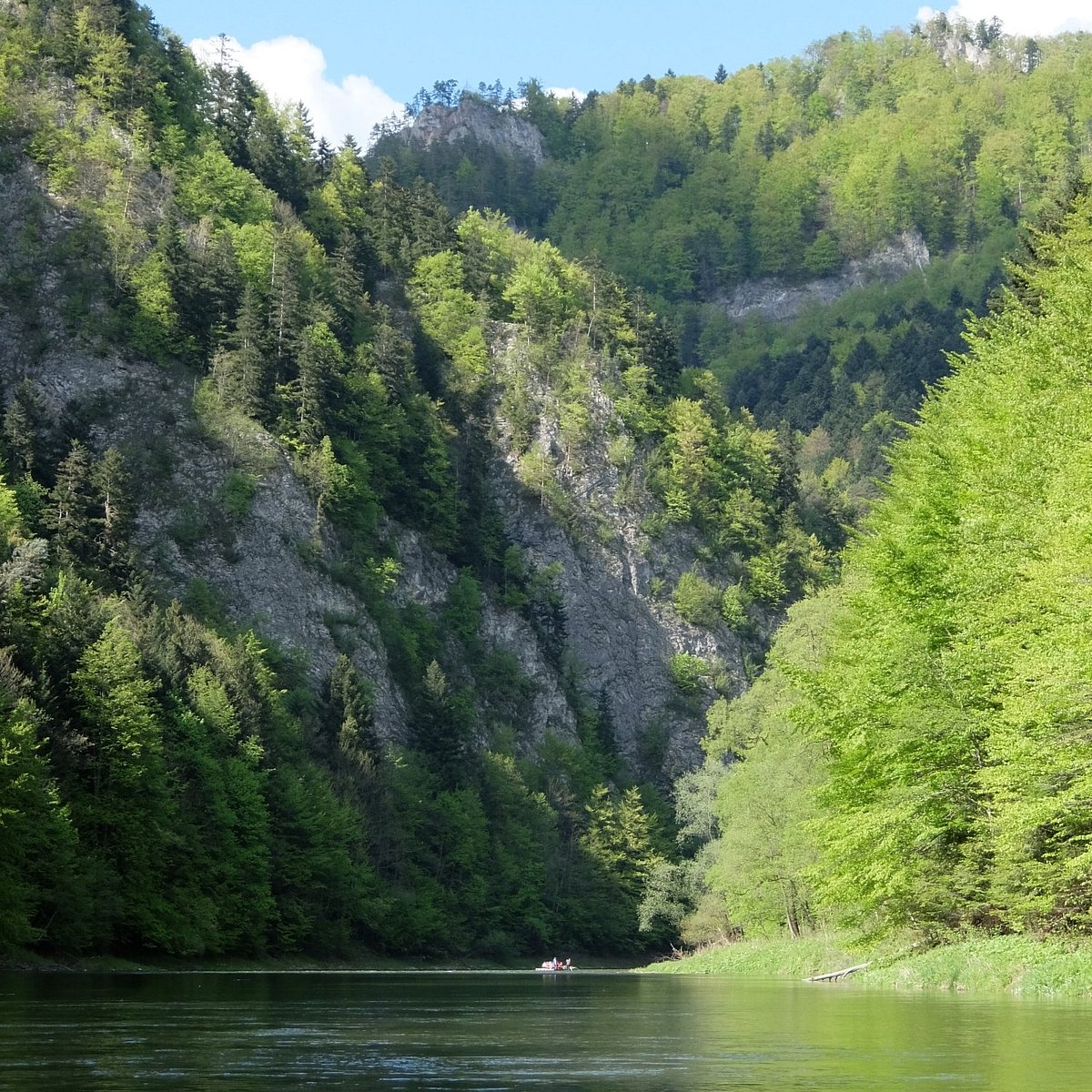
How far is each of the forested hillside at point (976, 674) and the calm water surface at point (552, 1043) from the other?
3.44 metres

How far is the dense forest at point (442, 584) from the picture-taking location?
127 ft

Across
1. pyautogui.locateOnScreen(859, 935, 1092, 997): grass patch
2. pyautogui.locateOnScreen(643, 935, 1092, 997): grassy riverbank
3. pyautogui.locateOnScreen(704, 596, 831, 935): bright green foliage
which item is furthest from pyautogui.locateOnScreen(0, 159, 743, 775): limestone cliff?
pyautogui.locateOnScreen(859, 935, 1092, 997): grass patch

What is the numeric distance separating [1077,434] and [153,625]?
6533cm

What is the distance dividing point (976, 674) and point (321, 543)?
87740mm

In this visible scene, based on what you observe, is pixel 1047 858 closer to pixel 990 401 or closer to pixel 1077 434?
pixel 1077 434

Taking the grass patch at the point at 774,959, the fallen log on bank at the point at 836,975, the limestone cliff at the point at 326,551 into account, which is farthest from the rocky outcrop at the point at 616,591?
the fallen log on bank at the point at 836,975

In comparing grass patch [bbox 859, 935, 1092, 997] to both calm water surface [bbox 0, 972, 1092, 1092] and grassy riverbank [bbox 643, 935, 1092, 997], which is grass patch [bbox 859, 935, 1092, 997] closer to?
grassy riverbank [bbox 643, 935, 1092, 997]

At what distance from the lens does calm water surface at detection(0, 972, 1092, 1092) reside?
1789cm

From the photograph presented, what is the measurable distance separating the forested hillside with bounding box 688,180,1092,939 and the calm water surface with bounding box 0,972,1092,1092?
11.3 ft

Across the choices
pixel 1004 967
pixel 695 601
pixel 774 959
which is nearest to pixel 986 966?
pixel 1004 967

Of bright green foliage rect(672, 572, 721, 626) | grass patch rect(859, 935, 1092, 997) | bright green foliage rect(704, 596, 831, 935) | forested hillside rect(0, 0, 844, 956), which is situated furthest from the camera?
bright green foliage rect(672, 572, 721, 626)

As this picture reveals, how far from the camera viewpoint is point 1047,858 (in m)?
34.0

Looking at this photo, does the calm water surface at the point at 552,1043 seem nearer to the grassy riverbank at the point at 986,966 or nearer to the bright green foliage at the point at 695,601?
the grassy riverbank at the point at 986,966

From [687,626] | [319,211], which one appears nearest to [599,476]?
[687,626]
